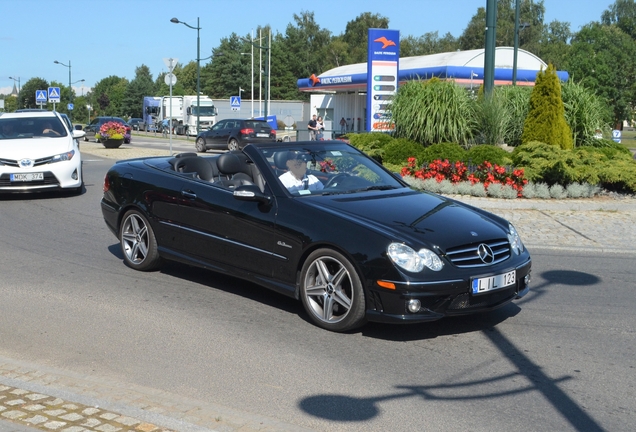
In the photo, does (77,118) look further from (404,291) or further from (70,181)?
(404,291)

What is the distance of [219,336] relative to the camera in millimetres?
6395

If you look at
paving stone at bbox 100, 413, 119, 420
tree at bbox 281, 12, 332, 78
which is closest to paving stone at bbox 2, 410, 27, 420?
paving stone at bbox 100, 413, 119, 420

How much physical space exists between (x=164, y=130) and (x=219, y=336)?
6000 cm

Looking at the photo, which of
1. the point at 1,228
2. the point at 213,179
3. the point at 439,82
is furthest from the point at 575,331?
the point at 439,82

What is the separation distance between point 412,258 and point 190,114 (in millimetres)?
55957

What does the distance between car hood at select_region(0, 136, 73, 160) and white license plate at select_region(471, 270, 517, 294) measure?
11.1 meters

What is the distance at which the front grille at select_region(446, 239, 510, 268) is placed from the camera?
6.15 m

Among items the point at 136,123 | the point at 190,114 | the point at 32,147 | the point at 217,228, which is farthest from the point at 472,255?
the point at 136,123

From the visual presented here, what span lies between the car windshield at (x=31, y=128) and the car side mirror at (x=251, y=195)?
406 inches

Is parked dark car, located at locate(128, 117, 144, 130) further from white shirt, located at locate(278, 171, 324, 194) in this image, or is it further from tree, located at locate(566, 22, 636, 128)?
white shirt, located at locate(278, 171, 324, 194)

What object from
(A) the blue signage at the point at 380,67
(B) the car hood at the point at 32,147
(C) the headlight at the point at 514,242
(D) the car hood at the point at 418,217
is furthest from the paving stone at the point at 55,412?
(A) the blue signage at the point at 380,67

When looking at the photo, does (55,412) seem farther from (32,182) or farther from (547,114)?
(547,114)

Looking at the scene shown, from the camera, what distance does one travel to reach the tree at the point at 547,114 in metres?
17.3

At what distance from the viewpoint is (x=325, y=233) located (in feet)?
21.2
